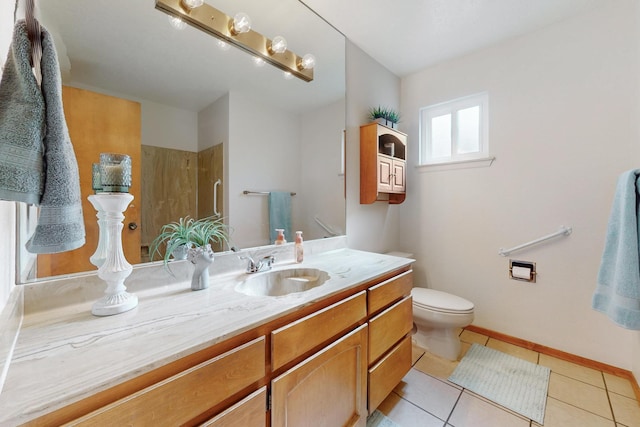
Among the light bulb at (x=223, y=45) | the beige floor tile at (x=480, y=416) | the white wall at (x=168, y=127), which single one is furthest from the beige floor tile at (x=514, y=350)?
the light bulb at (x=223, y=45)

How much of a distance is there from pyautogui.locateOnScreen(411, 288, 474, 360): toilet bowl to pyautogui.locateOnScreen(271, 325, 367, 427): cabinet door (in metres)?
0.83

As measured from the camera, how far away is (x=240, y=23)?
128 cm

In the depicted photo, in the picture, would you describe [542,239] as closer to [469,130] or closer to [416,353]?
[469,130]

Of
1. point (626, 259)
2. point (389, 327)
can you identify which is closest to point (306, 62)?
point (389, 327)

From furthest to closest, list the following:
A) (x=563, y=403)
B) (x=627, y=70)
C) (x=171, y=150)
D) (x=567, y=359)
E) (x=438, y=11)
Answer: (x=567, y=359) < (x=438, y=11) < (x=627, y=70) < (x=563, y=403) < (x=171, y=150)

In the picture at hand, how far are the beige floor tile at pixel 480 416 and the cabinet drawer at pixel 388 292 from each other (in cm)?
66

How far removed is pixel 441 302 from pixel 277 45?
203 cm

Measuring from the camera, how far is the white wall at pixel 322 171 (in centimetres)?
171

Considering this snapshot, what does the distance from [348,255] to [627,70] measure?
2091mm

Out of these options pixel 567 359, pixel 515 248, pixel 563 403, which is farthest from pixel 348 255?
pixel 567 359

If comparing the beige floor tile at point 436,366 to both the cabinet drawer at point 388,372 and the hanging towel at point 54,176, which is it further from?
the hanging towel at point 54,176

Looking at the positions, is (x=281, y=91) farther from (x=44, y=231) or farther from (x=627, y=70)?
(x=627, y=70)

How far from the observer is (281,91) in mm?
1551

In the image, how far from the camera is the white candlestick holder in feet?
2.50
